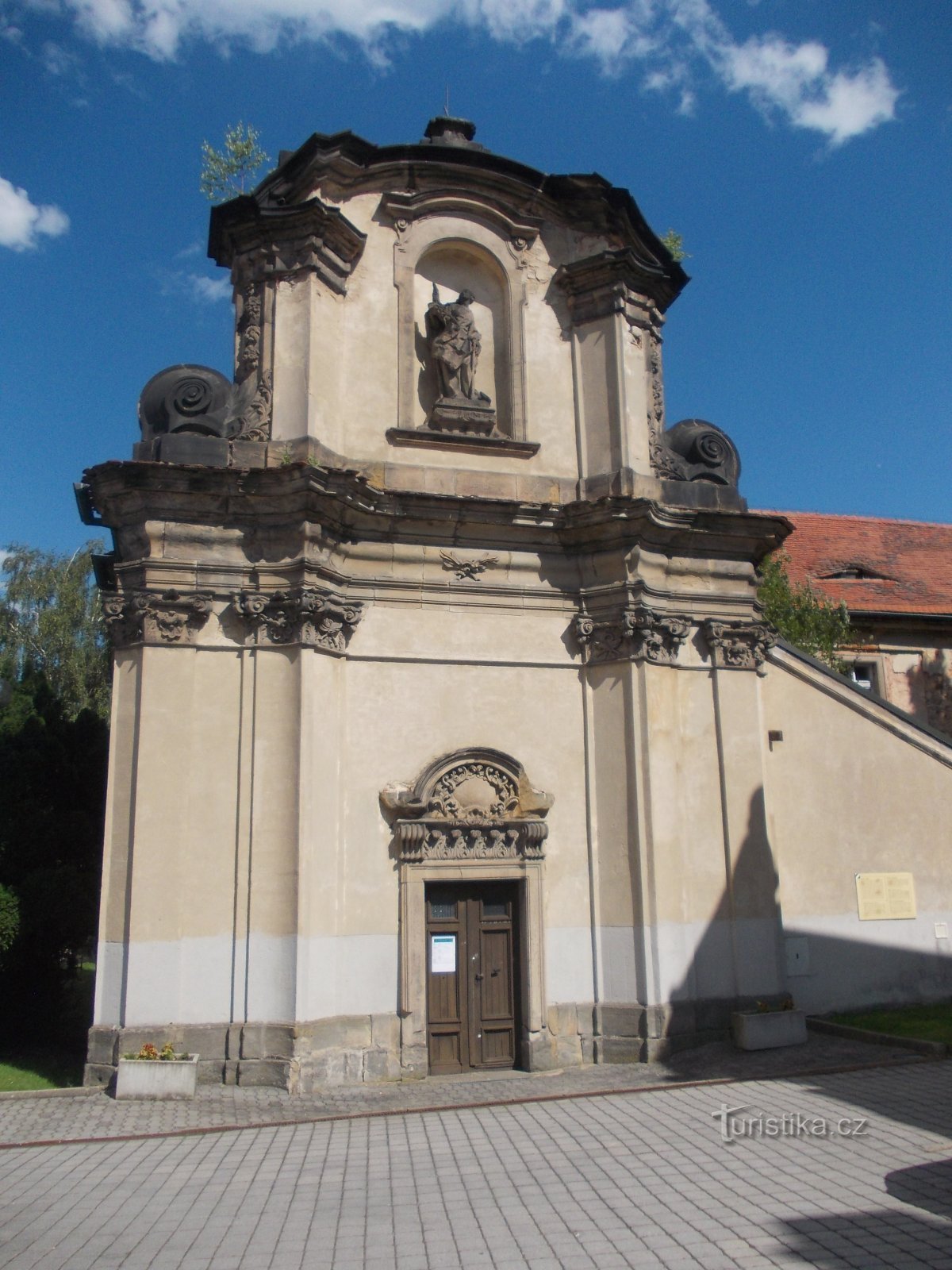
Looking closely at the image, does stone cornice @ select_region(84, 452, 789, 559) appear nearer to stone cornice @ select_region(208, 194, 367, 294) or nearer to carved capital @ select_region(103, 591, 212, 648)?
carved capital @ select_region(103, 591, 212, 648)

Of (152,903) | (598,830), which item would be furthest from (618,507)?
(152,903)

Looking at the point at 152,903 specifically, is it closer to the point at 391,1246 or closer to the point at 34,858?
the point at 34,858

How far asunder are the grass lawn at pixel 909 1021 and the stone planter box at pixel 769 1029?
0.99 meters

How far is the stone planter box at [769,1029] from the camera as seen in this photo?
12141 millimetres

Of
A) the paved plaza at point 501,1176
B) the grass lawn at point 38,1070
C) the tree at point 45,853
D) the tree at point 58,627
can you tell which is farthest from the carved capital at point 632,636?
the tree at point 58,627

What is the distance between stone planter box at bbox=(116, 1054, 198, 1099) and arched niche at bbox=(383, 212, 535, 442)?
26.9 feet

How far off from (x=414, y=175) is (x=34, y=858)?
10.8 m

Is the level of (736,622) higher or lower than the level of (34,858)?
higher

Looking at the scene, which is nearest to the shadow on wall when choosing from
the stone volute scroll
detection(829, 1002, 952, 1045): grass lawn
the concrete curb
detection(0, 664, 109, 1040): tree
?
detection(829, 1002, 952, 1045): grass lawn

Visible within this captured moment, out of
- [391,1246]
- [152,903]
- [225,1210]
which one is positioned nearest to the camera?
[391,1246]

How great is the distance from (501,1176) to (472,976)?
4331 mm

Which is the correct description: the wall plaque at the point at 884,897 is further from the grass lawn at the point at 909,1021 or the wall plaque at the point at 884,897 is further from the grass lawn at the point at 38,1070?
the grass lawn at the point at 38,1070

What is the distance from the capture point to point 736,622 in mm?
13766

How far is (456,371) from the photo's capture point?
13.9m
